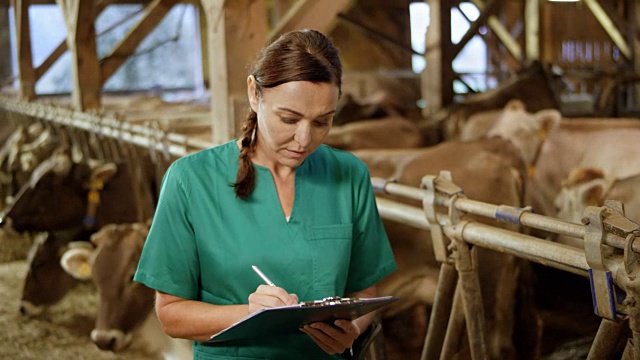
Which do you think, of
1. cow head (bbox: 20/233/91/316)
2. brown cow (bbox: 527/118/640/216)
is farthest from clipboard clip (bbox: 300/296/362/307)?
brown cow (bbox: 527/118/640/216)

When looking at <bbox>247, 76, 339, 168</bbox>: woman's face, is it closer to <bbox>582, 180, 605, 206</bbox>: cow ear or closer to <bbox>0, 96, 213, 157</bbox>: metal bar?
<bbox>0, 96, 213, 157</bbox>: metal bar

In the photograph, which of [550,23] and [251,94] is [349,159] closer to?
[251,94]

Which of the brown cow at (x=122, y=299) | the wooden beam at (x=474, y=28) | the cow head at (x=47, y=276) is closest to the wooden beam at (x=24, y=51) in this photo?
the wooden beam at (x=474, y=28)

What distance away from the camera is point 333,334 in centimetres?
184

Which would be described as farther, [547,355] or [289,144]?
[547,355]

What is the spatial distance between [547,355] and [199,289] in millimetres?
2750

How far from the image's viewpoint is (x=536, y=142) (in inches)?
286

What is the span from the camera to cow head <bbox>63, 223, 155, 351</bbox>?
4.32 meters

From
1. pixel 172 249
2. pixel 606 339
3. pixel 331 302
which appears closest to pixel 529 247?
pixel 606 339

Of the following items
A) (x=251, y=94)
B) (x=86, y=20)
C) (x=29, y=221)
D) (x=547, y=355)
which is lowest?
(x=547, y=355)

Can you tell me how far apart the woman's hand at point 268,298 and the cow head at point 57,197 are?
437cm

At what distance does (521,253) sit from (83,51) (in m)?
6.60

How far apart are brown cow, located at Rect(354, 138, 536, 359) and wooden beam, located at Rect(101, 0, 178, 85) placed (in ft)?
10.6

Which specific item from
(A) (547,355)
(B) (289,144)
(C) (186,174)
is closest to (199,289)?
(C) (186,174)
